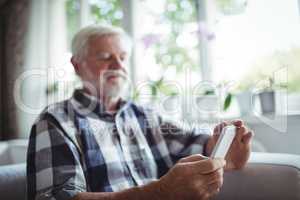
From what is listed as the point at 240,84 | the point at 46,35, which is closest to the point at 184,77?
the point at 240,84

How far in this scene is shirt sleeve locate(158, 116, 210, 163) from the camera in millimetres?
1063

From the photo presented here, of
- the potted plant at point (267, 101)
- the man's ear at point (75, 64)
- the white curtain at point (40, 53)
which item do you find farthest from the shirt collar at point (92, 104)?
the white curtain at point (40, 53)

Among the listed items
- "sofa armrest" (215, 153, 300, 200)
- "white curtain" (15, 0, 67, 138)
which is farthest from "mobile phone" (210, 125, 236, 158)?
"white curtain" (15, 0, 67, 138)

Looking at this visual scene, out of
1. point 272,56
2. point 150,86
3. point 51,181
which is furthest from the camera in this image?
point 150,86

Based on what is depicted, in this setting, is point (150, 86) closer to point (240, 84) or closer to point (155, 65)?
point (155, 65)

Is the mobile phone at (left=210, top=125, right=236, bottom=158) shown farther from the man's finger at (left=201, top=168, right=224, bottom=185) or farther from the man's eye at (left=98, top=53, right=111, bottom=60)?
the man's eye at (left=98, top=53, right=111, bottom=60)

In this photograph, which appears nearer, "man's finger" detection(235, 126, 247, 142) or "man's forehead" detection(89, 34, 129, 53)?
"man's finger" detection(235, 126, 247, 142)

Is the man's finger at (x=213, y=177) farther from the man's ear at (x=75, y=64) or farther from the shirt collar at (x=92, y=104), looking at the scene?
the man's ear at (x=75, y=64)

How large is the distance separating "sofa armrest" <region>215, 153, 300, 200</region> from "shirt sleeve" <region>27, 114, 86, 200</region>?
0.41 m

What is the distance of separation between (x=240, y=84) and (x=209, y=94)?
16 cm

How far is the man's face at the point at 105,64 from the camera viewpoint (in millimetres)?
1140

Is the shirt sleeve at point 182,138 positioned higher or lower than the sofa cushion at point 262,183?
higher

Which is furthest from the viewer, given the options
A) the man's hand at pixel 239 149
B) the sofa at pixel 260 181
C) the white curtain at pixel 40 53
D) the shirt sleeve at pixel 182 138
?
the white curtain at pixel 40 53

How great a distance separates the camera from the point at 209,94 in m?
1.42
